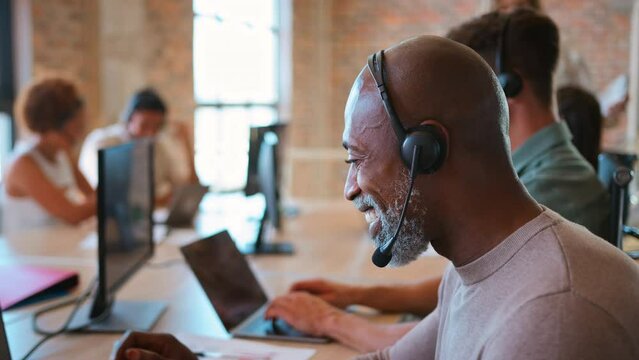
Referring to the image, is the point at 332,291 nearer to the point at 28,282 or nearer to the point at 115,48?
the point at 28,282

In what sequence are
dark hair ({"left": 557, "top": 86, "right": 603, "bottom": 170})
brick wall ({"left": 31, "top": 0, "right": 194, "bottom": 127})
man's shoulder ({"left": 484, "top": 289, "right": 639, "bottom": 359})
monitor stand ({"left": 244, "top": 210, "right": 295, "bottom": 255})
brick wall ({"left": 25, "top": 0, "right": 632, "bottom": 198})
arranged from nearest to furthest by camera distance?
man's shoulder ({"left": 484, "top": 289, "right": 639, "bottom": 359}) → dark hair ({"left": 557, "top": 86, "right": 603, "bottom": 170}) → monitor stand ({"left": 244, "top": 210, "right": 295, "bottom": 255}) → brick wall ({"left": 31, "top": 0, "right": 194, "bottom": 127}) → brick wall ({"left": 25, "top": 0, "right": 632, "bottom": 198})

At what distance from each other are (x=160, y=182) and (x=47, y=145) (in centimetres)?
109

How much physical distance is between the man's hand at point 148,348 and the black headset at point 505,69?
2.86 ft

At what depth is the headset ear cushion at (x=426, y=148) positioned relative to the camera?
0.91 metres

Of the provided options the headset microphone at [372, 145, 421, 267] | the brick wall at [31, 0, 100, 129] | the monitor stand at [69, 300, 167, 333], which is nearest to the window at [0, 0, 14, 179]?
the brick wall at [31, 0, 100, 129]

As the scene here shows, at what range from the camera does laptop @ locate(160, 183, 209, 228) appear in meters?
3.21

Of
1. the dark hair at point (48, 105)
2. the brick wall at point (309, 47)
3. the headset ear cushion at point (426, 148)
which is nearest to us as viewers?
the headset ear cushion at point (426, 148)

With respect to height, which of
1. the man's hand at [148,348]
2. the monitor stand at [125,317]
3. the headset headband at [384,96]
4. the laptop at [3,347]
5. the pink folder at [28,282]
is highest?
the headset headband at [384,96]

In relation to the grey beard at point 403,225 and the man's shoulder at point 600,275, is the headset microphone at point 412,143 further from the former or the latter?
the man's shoulder at point 600,275

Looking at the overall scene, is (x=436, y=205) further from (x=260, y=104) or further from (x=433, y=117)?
(x=260, y=104)

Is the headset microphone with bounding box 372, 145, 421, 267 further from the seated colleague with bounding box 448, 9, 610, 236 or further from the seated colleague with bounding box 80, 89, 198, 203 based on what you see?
the seated colleague with bounding box 80, 89, 198, 203

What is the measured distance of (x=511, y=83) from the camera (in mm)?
1614

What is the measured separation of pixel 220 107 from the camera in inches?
243

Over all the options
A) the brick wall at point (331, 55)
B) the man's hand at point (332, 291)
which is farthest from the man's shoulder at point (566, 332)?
the brick wall at point (331, 55)
